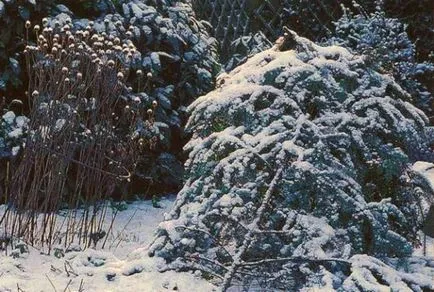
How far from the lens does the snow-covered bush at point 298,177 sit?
9.91 feet

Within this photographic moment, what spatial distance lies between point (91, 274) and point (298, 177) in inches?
39.4

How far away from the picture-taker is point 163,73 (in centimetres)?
530

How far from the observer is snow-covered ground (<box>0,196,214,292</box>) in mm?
2916

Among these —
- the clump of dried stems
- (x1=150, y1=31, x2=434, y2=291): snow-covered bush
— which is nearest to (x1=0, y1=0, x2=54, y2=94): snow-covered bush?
the clump of dried stems

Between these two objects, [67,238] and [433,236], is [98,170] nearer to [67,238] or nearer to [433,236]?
[67,238]

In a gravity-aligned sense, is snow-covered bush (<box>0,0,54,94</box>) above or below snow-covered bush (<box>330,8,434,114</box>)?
below

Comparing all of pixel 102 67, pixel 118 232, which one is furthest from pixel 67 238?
pixel 102 67

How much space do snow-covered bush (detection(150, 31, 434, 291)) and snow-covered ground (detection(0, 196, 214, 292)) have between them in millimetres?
96

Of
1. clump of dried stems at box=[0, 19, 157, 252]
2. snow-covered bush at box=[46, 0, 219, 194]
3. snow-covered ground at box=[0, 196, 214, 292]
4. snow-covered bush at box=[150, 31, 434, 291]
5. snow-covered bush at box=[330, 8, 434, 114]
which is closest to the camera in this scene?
snow-covered ground at box=[0, 196, 214, 292]

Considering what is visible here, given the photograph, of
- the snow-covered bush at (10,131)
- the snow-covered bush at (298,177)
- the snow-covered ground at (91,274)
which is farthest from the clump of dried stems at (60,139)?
the snow-covered bush at (298,177)

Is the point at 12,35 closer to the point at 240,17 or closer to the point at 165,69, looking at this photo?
the point at 165,69

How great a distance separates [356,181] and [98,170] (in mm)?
1462

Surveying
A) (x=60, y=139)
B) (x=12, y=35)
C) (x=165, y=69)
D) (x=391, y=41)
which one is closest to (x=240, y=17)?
(x=391, y=41)

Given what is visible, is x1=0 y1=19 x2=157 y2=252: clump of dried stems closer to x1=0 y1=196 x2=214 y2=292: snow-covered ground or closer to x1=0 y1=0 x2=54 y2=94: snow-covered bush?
x1=0 y1=196 x2=214 y2=292: snow-covered ground
